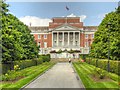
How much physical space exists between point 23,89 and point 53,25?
116194mm

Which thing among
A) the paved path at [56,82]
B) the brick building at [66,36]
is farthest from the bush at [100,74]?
the brick building at [66,36]

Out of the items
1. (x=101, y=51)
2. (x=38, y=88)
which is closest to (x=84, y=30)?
(x=101, y=51)

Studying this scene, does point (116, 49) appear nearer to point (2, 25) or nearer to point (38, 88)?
point (2, 25)

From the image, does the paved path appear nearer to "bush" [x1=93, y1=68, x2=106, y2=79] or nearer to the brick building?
"bush" [x1=93, y1=68, x2=106, y2=79]

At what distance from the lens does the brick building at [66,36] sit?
132 meters

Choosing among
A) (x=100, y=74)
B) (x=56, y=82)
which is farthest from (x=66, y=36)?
(x=56, y=82)

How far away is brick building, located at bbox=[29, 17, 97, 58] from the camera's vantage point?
132000mm

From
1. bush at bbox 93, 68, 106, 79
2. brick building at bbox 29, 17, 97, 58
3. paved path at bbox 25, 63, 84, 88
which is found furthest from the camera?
brick building at bbox 29, 17, 97, 58

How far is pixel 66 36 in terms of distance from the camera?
135 m

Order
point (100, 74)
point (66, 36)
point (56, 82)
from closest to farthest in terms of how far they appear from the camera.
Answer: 1. point (56, 82)
2. point (100, 74)
3. point (66, 36)

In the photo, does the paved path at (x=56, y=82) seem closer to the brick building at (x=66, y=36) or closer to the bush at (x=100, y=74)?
the bush at (x=100, y=74)

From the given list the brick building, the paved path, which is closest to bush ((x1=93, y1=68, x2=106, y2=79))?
the paved path

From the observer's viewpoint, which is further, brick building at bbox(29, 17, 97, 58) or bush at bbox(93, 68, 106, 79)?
brick building at bbox(29, 17, 97, 58)

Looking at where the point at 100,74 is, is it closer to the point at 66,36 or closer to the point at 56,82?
the point at 56,82
